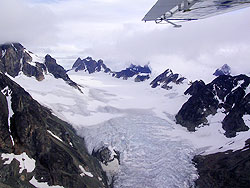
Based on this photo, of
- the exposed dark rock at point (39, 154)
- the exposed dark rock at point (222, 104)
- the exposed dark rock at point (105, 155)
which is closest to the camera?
the exposed dark rock at point (39, 154)

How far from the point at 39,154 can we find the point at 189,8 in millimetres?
80413

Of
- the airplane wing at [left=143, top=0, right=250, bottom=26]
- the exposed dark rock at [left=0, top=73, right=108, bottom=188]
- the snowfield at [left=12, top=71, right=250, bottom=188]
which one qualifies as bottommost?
the snowfield at [left=12, top=71, right=250, bottom=188]

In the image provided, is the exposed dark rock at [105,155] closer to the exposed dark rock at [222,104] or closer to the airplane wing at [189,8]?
the exposed dark rock at [222,104]

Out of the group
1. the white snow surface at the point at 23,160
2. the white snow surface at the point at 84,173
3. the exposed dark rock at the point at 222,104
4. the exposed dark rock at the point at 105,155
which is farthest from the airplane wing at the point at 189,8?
the exposed dark rock at the point at 222,104

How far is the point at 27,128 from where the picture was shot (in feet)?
A: 285

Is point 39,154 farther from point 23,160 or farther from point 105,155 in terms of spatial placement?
point 105,155

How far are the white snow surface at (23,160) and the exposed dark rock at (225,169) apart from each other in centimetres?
4996

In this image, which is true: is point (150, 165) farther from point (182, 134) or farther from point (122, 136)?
point (182, 134)

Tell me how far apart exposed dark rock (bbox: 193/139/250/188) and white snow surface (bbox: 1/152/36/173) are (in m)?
50.0

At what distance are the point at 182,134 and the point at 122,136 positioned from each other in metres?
33.1

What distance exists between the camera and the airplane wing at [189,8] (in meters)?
11.4

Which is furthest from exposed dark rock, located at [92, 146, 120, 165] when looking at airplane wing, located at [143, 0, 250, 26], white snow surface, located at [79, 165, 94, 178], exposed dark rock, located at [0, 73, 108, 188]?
airplane wing, located at [143, 0, 250, 26]

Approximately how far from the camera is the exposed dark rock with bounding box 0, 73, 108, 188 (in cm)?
7431

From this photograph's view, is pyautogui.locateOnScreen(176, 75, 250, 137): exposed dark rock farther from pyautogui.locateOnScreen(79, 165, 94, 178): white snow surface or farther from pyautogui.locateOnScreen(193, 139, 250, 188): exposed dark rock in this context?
pyautogui.locateOnScreen(79, 165, 94, 178): white snow surface
